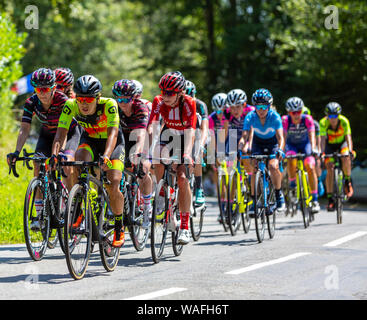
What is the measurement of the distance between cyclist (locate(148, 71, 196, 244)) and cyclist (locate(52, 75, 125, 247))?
1005mm

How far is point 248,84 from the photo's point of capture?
30000 mm

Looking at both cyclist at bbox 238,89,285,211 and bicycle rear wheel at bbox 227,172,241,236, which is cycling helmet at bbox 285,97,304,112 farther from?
bicycle rear wheel at bbox 227,172,241,236

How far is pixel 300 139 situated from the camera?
45.6ft

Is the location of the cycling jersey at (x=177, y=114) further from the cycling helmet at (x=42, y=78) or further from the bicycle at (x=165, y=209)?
the cycling helmet at (x=42, y=78)

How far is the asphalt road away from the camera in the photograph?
22.1ft

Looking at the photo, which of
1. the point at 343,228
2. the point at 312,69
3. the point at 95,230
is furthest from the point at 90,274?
the point at 312,69

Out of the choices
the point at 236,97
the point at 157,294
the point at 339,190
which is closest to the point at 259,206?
the point at 236,97

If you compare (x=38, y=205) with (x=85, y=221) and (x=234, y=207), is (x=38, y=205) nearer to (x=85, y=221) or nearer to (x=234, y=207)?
(x=85, y=221)

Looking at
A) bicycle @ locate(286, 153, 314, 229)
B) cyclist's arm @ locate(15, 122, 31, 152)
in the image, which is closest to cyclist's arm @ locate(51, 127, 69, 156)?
cyclist's arm @ locate(15, 122, 31, 152)

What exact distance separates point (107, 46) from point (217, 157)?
25965 millimetres

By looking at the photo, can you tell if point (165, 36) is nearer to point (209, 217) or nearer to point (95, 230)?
point (209, 217)

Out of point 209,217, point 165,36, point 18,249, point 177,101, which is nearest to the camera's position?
point 177,101

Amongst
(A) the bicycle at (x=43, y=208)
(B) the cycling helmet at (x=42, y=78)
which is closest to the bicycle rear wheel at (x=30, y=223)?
(A) the bicycle at (x=43, y=208)

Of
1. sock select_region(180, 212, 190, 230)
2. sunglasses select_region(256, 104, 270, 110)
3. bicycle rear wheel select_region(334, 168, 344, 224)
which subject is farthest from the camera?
bicycle rear wheel select_region(334, 168, 344, 224)
